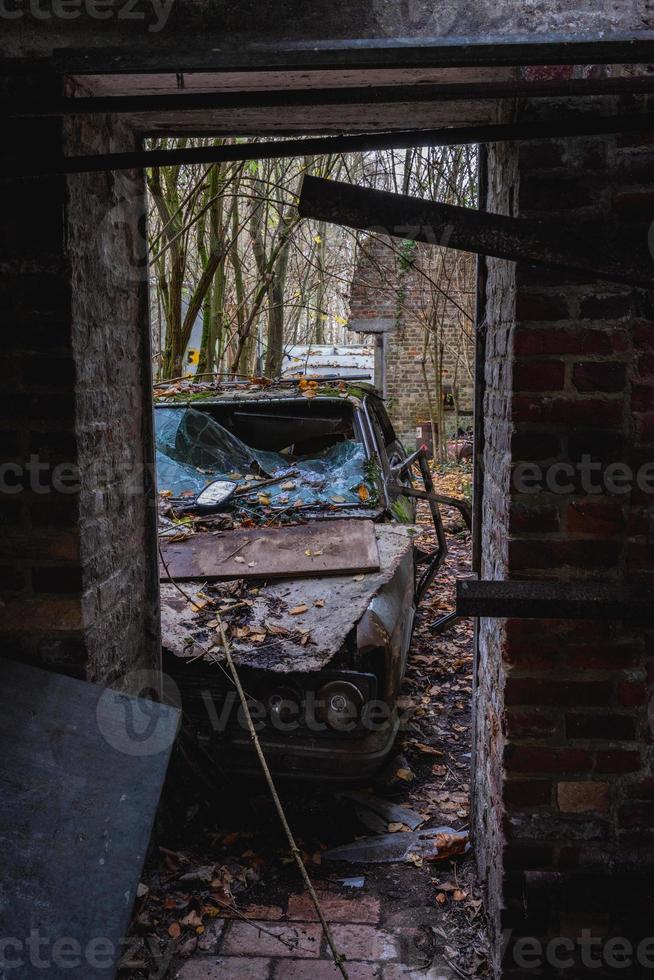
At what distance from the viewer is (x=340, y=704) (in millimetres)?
2645

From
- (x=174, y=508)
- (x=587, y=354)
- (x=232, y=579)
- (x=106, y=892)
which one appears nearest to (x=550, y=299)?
(x=587, y=354)

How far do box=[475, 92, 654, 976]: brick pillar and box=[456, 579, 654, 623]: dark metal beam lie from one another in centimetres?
13

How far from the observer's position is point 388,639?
282cm

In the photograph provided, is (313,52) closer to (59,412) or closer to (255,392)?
(59,412)

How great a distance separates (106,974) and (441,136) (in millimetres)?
1887

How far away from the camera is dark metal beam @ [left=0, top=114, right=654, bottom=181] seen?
1513 mm

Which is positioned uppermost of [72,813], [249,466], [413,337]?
[413,337]

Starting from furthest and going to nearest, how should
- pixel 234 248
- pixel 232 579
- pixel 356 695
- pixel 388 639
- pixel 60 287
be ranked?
pixel 234 248 → pixel 232 579 → pixel 388 639 → pixel 356 695 → pixel 60 287

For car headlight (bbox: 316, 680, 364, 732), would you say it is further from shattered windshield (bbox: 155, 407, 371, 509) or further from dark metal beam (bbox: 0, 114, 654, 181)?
dark metal beam (bbox: 0, 114, 654, 181)

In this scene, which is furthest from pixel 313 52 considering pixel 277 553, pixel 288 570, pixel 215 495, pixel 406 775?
pixel 406 775

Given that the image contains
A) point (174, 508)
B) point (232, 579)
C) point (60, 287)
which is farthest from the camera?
point (174, 508)

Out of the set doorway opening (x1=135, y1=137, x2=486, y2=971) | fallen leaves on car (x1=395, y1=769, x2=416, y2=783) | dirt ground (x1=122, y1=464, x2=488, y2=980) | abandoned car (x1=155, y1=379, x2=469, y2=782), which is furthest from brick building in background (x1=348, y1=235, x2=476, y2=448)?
dirt ground (x1=122, y1=464, x2=488, y2=980)

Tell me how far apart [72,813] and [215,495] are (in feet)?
7.90

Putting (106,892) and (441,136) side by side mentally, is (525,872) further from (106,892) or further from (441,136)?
(441,136)
